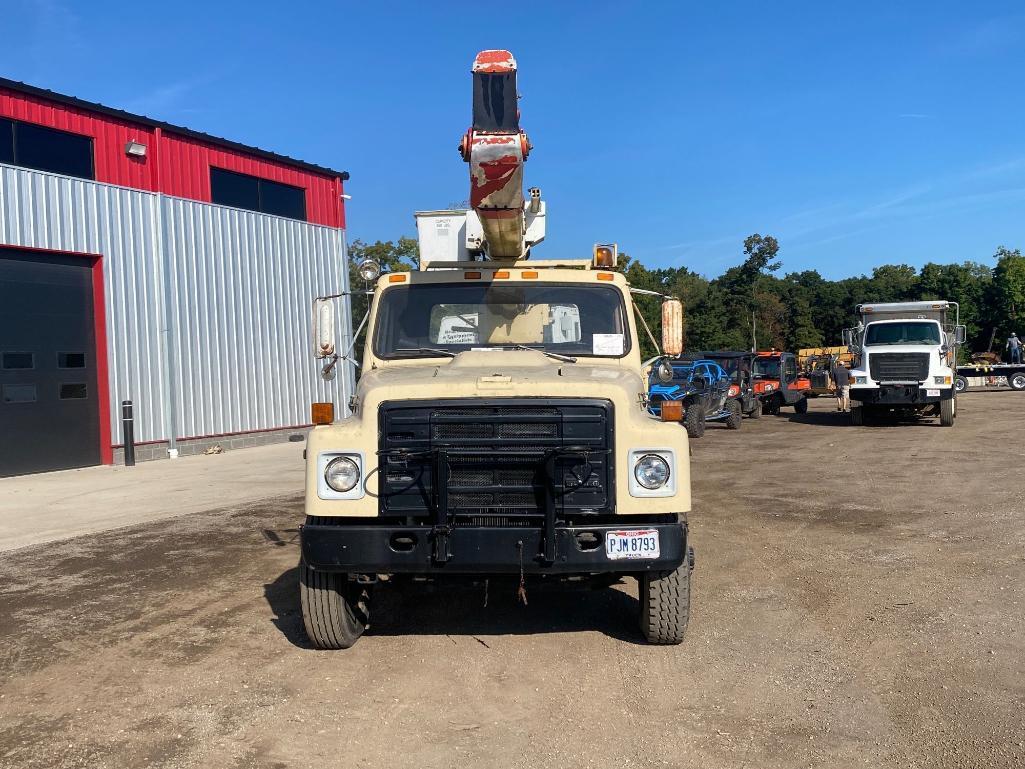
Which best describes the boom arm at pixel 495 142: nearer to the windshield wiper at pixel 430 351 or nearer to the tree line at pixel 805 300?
the windshield wiper at pixel 430 351

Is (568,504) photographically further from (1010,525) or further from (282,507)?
(282,507)

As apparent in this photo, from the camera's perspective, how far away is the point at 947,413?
19688mm

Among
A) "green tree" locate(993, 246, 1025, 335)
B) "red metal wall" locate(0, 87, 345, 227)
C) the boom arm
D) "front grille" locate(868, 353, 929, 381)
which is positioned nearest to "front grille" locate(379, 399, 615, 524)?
the boom arm

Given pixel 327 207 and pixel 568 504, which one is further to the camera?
pixel 327 207

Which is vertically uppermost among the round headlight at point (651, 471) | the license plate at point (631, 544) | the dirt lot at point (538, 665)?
the round headlight at point (651, 471)

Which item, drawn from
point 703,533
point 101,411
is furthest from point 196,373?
point 703,533

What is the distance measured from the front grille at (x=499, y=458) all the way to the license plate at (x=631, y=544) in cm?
16

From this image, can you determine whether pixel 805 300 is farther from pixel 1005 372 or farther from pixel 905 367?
pixel 905 367

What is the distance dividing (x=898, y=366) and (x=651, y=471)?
1710 centimetres

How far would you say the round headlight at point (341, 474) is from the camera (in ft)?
15.3

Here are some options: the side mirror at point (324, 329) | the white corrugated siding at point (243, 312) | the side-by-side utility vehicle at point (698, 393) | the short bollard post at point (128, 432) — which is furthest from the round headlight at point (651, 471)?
the white corrugated siding at point (243, 312)

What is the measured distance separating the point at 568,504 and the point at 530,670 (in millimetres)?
964

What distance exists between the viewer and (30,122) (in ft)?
48.3

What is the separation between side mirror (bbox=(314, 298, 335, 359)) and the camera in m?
6.23
